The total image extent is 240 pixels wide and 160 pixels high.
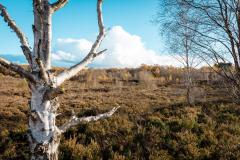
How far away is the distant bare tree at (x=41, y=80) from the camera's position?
11.0 feet

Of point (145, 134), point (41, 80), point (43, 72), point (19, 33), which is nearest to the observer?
point (43, 72)

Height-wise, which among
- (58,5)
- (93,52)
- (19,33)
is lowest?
(93,52)

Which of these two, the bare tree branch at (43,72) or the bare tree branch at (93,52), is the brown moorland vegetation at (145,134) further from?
the bare tree branch at (43,72)

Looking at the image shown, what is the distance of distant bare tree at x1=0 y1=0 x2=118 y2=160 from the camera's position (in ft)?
11.0

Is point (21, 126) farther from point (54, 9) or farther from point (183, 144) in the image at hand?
point (54, 9)

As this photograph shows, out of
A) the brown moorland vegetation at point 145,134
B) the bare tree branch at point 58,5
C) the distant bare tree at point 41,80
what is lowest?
the brown moorland vegetation at point 145,134

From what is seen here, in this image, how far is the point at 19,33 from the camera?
138 inches

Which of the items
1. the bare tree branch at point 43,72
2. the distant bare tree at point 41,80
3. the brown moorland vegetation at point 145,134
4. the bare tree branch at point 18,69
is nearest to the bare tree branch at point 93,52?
the distant bare tree at point 41,80

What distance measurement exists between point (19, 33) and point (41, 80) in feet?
2.08

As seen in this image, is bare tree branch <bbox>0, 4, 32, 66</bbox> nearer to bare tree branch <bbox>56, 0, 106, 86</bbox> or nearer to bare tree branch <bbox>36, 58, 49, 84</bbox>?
bare tree branch <bbox>36, 58, 49, 84</bbox>

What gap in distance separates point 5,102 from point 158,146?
11.3 m

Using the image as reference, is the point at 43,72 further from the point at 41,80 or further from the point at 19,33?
the point at 19,33

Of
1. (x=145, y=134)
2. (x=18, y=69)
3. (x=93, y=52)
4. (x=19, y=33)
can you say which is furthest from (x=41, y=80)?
(x=145, y=134)

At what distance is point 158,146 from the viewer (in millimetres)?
10352
